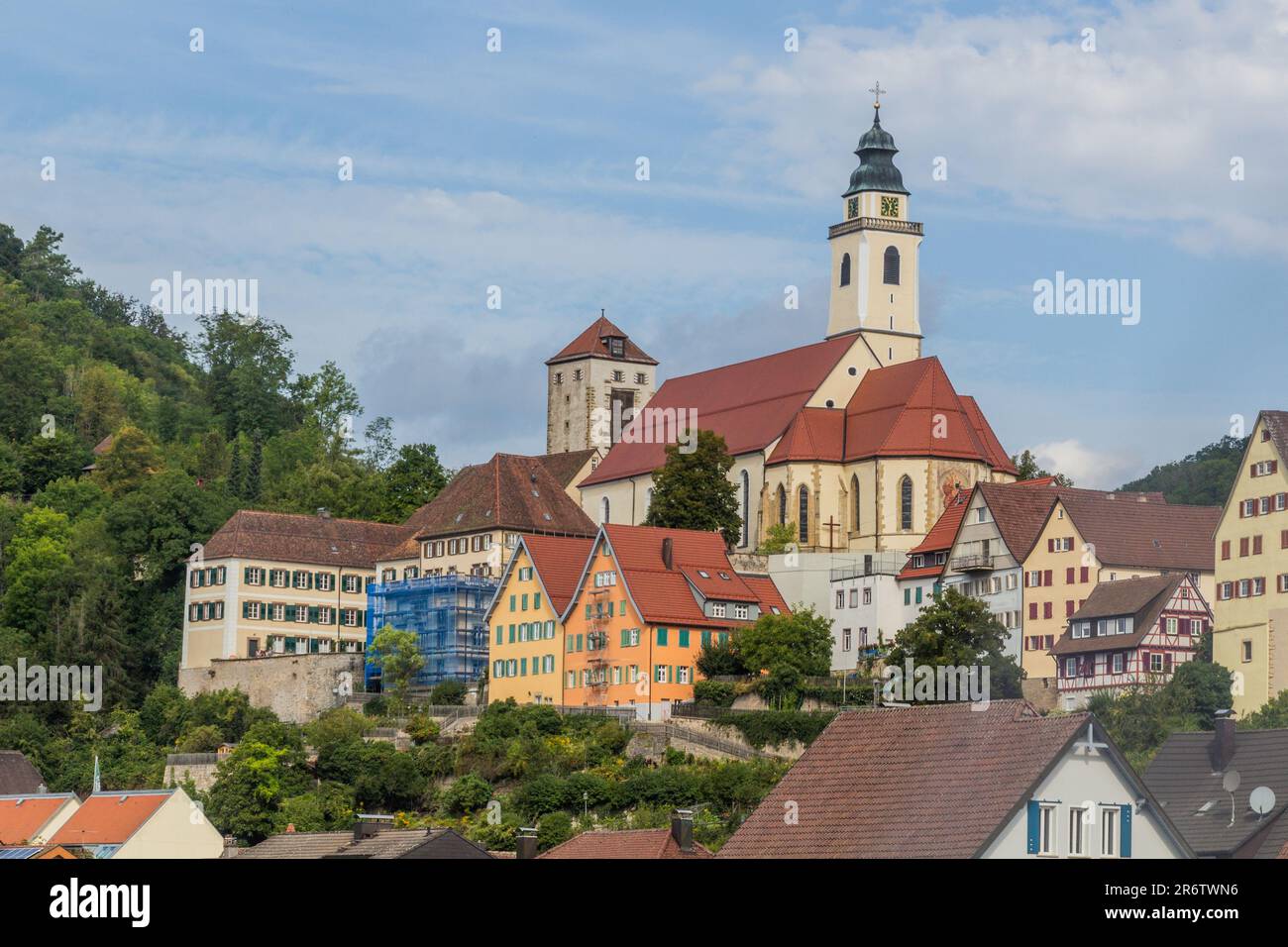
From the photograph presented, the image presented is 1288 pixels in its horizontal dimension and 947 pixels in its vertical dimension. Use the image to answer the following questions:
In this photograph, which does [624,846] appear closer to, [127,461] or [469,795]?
[469,795]

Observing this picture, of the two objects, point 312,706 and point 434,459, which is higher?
point 434,459

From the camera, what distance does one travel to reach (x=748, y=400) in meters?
117

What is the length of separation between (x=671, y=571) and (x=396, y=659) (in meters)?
11.0

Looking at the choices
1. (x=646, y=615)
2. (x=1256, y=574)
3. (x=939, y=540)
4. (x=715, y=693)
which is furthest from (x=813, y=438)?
(x=1256, y=574)

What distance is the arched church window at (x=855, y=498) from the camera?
351ft

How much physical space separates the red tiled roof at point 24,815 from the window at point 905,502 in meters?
43.9

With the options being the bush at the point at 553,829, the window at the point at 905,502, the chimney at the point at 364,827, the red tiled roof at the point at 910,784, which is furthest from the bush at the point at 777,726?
the red tiled roof at the point at 910,784

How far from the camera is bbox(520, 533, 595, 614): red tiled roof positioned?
88.6 metres

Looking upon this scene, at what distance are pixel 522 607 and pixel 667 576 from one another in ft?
21.0

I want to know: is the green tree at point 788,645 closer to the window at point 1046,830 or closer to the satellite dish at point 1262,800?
the satellite dish at point 1262,800

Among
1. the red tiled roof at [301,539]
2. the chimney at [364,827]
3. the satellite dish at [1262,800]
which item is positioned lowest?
the chimney at [364,827]

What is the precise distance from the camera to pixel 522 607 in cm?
8981
